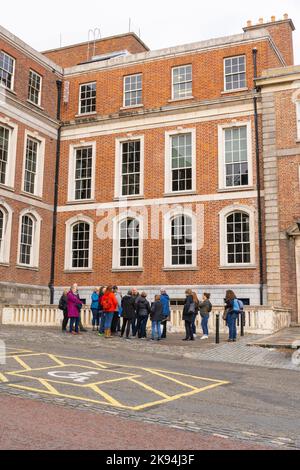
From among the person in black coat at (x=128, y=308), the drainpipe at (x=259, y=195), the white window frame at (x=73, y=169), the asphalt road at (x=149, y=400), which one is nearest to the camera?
the asphalt road at (x=149, y=400)

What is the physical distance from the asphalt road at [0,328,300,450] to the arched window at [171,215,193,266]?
11929mm

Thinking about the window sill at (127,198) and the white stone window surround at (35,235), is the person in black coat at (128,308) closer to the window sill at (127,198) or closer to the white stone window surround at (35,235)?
the window sill at (127,198)

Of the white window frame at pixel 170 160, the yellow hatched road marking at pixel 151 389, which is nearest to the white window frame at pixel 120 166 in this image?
the white window frame at pixel 170 160

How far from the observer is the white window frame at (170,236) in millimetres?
23972

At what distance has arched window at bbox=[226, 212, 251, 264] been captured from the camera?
23125 millimetres

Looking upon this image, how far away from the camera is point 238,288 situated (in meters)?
22.8

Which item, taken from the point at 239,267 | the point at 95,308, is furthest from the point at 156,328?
the point at 239,267

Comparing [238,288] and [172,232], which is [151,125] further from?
[238,288]

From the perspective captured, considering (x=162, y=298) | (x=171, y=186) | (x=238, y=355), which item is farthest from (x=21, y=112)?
(x=238, y=355)

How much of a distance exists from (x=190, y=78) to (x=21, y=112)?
8.90 m

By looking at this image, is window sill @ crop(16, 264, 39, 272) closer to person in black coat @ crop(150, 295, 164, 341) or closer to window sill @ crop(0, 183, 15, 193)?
window sill @ crop(0, 183, 15, 193)

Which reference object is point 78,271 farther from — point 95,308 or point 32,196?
point 95,308

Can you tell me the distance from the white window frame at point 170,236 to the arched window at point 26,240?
23.2 feet

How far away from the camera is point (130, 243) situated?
83.7 ft
